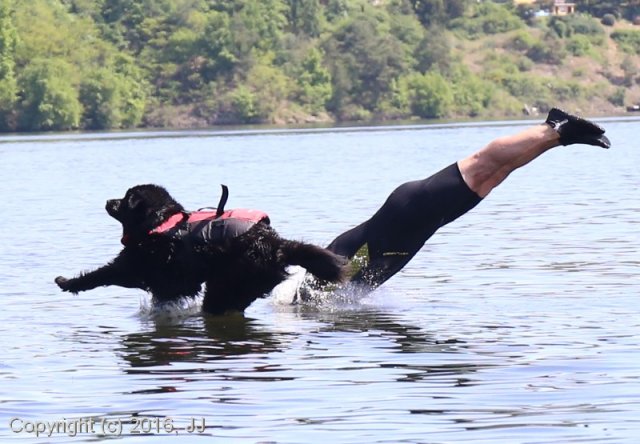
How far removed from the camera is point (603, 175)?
30875 mm

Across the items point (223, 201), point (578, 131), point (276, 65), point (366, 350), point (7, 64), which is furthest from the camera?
point (276, 65)

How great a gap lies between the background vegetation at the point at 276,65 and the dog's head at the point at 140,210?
79.9m

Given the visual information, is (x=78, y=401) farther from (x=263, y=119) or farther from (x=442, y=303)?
(x=263, y=119)

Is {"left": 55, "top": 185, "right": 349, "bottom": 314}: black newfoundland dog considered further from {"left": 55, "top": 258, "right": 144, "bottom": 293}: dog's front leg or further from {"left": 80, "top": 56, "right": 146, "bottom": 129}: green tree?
{"left": 80, "top": 56, "right": 146, "bottom": 129}: green tree

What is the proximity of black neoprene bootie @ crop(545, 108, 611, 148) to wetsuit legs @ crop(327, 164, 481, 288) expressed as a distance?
80cm

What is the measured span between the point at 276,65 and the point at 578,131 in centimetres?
10007

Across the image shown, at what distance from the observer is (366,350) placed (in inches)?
384

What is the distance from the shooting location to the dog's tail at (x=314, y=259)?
10.8m

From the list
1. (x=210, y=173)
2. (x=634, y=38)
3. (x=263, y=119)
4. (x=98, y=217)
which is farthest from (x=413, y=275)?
(x=634, y=38)

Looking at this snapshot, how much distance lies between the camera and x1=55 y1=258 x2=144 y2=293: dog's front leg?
36.7ft

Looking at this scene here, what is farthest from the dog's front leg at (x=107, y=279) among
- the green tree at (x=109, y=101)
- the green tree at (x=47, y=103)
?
the green tree at (x=109, y=101)

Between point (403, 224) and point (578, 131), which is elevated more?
point (578, 131)

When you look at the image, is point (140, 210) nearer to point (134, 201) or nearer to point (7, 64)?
point (134, 201)

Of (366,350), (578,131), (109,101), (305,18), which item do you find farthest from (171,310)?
(305,18)
